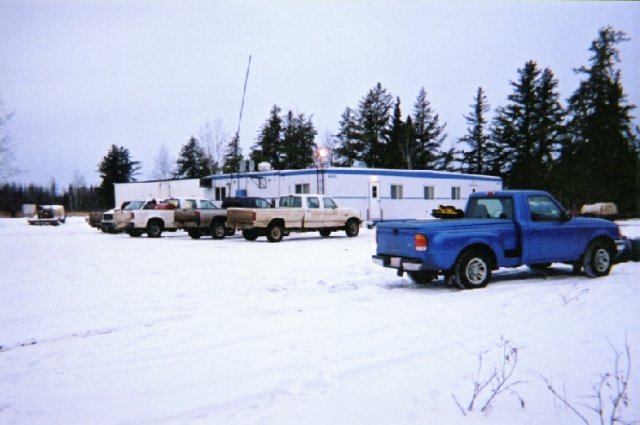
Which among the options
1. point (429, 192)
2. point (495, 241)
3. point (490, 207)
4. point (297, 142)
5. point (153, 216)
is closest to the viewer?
point (495, 241)

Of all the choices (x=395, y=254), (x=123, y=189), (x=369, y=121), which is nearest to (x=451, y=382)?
(x=395, y=254)

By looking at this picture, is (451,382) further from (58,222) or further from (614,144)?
(614,144)

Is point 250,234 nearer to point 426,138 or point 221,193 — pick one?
point 221,193

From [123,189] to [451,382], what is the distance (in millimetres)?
41330

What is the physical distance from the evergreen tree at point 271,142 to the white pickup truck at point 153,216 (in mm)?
42538

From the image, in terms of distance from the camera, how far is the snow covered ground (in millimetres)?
3734

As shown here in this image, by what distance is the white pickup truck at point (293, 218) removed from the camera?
18.8 metres

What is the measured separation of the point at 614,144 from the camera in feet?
155

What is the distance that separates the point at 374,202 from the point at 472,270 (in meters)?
19.7

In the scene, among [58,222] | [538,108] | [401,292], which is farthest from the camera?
[538,108]

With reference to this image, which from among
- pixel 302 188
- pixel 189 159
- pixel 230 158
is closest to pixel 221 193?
pixel 302 188

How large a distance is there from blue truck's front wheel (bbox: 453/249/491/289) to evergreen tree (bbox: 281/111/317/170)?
54.5 meters

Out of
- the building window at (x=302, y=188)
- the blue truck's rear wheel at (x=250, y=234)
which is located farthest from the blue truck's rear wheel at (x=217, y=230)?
the building window at (x=302, y=188)

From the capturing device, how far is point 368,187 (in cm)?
2780
